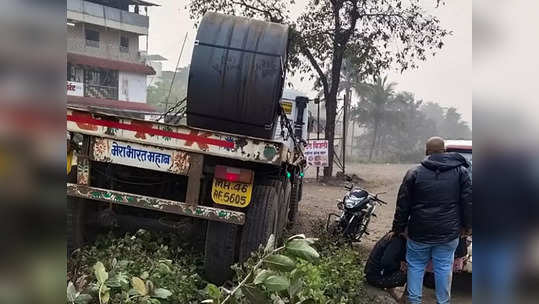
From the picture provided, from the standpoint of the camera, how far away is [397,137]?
46.6 metres

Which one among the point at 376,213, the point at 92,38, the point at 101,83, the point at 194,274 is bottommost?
the point at 376,213

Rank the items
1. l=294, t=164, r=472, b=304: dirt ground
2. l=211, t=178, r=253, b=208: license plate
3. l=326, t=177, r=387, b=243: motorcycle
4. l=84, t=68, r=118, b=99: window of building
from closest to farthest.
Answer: l=211, t=178, r=253, b=208: license plate → l=294, t=164, r=472, b=304: dirt ground → l=326, t=177, r=387, b=243: motorcycle → l=84, t=68, r=118, b=99: window of building

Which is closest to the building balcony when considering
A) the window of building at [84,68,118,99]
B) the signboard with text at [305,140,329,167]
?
the window of building at [84,68,118,99]

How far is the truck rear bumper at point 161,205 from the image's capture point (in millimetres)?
3656

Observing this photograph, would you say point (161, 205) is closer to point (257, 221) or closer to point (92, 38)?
point (257, 221)

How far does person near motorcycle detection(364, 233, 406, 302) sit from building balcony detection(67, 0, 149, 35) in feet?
85.1

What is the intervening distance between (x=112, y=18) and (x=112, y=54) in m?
2.72

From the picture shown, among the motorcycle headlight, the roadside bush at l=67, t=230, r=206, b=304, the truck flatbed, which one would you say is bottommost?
the roadside bush at l=67, t=230, r=206, b=304

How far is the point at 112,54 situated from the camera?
102 feet

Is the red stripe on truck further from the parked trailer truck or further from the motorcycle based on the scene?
the motorcycle

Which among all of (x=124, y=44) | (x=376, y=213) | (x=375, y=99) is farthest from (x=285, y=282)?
(x=375, y=99)

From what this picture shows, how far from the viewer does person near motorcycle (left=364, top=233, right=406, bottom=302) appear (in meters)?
4.38
